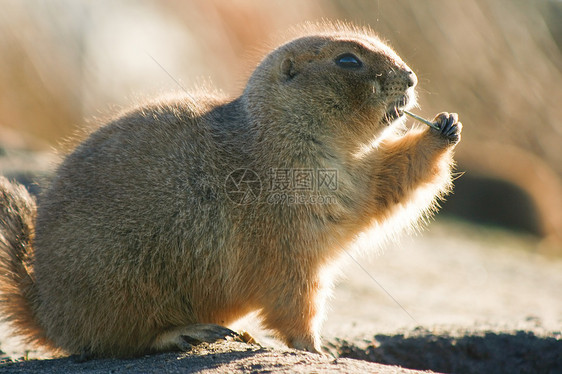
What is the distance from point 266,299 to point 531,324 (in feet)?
11.1

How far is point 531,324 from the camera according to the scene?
275 inches

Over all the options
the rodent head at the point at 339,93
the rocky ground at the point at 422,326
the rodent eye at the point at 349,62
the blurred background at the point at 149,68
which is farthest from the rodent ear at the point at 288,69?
the blurred background at the point at 149,68

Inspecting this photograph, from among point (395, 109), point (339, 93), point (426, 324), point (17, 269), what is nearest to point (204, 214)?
point (339, 93)

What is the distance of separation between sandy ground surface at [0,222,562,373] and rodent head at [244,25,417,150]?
1365mm

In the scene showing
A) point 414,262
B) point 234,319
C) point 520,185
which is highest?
point 520,185

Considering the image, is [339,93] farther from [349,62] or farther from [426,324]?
[426,324]

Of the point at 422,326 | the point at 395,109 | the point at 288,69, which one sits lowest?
the point at 422,326

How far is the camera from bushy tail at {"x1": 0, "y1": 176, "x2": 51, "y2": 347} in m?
5.66

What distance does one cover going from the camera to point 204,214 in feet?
17.3

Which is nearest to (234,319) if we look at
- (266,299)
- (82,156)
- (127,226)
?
(266,299)

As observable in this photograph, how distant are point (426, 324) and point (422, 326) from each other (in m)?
0.49

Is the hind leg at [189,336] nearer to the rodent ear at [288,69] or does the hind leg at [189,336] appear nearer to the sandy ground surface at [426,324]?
the sandy ground surface at [426,324]

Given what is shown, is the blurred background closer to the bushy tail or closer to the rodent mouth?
the bushy tail

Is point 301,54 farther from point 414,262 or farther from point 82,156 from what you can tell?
point 414,262
